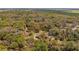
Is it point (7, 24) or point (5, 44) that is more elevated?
point (7, 24)

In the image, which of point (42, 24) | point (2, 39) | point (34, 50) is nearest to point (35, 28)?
point (42, 24)

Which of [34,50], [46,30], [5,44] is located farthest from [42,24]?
[5,44]
